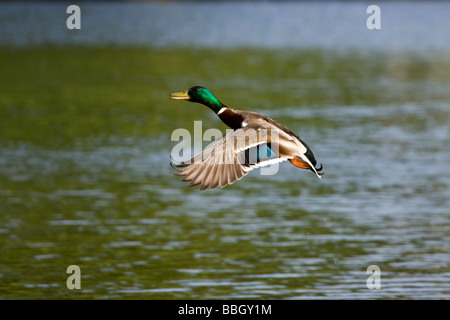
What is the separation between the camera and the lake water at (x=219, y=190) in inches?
639

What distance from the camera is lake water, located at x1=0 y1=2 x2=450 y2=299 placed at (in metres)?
16.2

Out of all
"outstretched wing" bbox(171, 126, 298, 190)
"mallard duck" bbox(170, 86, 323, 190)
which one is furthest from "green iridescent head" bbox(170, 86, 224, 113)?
"outstretched wing" bbox(171, 126, 298, 190)

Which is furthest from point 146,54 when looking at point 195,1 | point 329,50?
point 195,1

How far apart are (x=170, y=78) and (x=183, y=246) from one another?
3084 cm

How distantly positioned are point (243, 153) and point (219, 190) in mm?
13119

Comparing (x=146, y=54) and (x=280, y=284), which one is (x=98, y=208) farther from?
(x=146, y=54)

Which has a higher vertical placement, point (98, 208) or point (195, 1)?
point (195, 1)

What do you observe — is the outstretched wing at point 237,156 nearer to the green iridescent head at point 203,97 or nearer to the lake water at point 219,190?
the green iridescent head at point 203,97

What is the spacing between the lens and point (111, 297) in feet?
49.2

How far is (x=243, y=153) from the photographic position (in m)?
10.6

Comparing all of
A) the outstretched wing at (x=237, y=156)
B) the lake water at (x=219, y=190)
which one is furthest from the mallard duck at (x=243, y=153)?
the lake water at (x=219, y=190)

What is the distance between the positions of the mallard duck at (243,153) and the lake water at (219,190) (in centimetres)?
465

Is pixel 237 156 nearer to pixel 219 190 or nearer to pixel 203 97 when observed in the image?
pixel 203 97

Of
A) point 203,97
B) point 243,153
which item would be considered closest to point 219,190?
point 203,97
